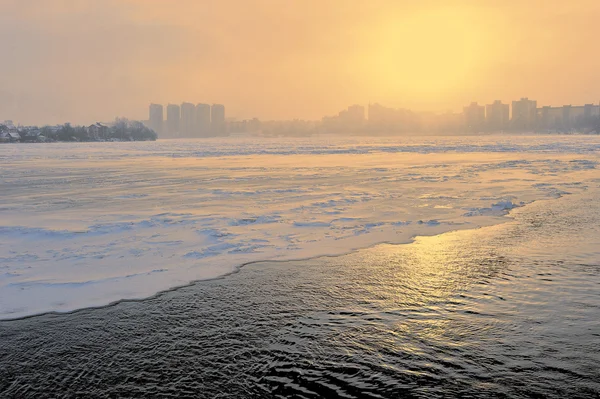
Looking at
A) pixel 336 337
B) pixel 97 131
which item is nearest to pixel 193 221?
pixel 336 337

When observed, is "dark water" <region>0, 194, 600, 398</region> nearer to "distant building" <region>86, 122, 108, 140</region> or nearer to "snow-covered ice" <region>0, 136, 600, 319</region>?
"snow-covered ice" <region>0, 136, 600, 319</region>

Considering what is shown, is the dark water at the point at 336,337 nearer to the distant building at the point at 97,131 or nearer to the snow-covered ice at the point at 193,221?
the snow-covered ice at the point at 193,221

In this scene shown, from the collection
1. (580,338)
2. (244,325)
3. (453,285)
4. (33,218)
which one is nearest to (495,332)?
(580,338)

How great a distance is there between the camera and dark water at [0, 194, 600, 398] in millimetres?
4648

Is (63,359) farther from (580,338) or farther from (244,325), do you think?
(580,338)

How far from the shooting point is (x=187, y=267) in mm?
8469

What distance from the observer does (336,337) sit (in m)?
5.65

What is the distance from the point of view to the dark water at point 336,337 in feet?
15.3

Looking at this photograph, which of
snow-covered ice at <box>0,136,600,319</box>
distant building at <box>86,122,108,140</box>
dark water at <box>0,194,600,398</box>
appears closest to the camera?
dark water at <box>0,194,600,398</box>

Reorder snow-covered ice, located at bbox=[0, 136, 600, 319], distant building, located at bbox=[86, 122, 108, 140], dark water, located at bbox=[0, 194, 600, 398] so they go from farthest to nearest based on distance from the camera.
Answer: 1. distant building, located at bbox=[86, 122, 108, 140]
2. snow-covered ice, located at bbox=[0, 136, 600, 319]
3. dark water, located at bbox=[0, 194, 600, 398]

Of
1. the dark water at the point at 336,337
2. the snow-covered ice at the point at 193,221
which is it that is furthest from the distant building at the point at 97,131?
the dark water at the point at 336,337

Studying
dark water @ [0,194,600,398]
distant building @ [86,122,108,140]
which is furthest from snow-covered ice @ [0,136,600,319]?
distant building @ [86,122,108,140]

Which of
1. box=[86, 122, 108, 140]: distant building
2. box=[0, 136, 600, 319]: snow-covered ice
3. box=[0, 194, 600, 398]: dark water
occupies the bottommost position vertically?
box=[0, 194, 600, 398]: dark water

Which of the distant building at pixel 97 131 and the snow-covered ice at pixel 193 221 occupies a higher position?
the distant building at pixel 97 131
